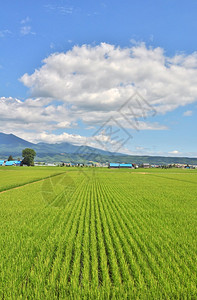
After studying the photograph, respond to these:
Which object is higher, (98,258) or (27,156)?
(27,156)

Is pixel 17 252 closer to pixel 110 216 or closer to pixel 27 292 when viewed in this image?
pixel 27 292

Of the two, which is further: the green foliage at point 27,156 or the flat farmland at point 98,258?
the green foliage at point 27,156

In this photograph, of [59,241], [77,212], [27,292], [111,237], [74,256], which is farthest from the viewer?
[77,212]

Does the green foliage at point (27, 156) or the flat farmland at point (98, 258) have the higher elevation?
the green foliage at point (27, 156)

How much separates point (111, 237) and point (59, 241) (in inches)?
103

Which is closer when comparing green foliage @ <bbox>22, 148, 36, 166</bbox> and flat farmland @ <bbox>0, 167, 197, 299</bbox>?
flat farmland @ <bbox>0, 167, 197, 299</bbox>

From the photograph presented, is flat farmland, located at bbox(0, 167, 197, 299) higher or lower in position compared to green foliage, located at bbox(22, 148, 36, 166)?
lower

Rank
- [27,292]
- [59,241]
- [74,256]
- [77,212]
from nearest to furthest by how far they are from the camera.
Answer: [27,292]
[74,256]
[59,241]
[77,212]

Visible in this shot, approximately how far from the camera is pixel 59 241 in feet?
31.1

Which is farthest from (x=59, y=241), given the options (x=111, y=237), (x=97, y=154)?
(x=97, y=154)

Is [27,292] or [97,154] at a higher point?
[97,154]

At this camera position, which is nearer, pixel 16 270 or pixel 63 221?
pixel 16 270

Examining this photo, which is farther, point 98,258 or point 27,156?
point 27,156

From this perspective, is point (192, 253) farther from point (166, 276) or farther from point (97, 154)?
point (97, 154)
